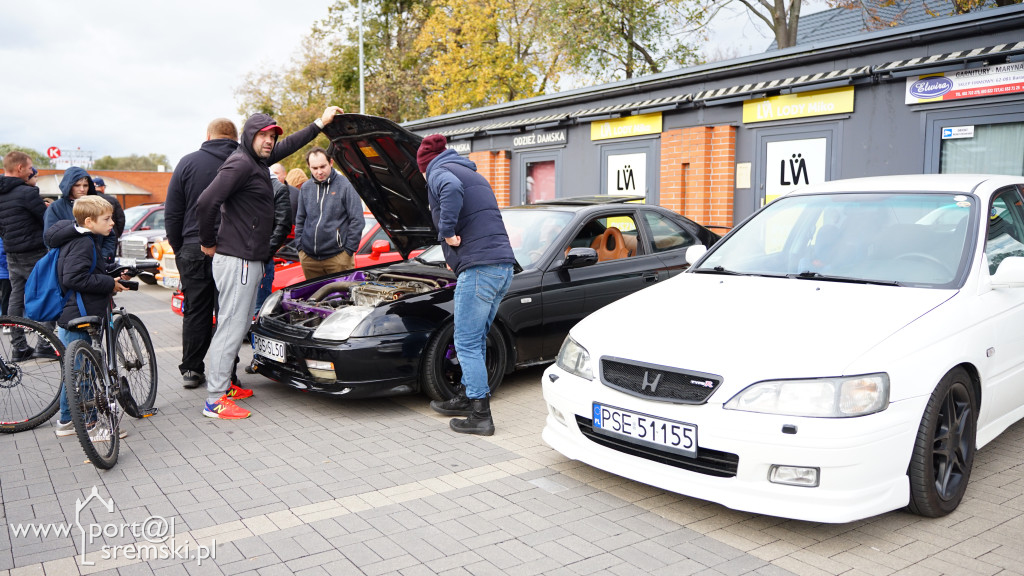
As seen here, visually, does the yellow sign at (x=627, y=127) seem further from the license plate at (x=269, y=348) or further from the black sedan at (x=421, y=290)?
the license plate at (x=269, y=348)

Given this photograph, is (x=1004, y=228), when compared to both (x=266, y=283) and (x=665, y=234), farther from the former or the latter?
(x=266, y=283)

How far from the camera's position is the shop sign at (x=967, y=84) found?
740cm

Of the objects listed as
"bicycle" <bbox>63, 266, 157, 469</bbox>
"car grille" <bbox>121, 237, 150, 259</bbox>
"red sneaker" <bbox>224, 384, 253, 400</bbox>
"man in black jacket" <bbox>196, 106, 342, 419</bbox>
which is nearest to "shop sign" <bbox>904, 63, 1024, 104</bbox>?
"man in black jacket" <bbox>196, 106, 342, 419</bbox>

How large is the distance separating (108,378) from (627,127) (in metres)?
9.10

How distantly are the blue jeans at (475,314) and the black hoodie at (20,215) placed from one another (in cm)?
481

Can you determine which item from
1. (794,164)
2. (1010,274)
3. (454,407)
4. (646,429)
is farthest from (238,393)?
(794,164)

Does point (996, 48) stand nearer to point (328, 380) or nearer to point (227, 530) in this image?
point (328, 380)

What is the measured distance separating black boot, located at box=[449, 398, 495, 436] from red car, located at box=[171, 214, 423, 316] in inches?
110

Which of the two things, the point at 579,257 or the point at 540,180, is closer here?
the point at 579,257

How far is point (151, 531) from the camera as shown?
11.0ft

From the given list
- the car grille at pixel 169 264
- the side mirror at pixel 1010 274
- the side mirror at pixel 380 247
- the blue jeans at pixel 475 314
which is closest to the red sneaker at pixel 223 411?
the blue jeans at pixel 475 314

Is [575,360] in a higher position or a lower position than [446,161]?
lower

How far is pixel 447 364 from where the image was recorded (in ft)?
17.4

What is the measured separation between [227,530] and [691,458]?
2.17 m
